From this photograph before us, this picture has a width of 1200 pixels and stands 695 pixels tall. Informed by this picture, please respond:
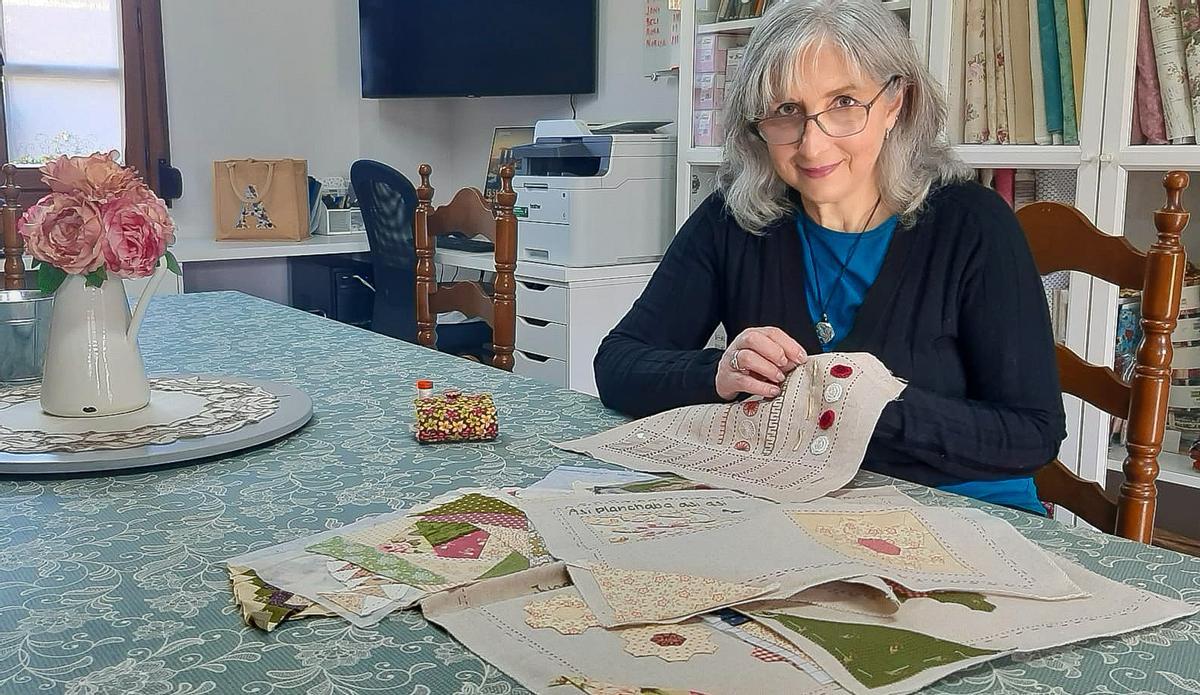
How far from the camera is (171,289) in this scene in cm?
346

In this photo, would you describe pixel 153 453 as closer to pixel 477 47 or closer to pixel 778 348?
pixel 778 348

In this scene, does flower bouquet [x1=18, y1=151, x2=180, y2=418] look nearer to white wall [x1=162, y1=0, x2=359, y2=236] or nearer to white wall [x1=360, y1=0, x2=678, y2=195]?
white wall [x1=360, y1=0, x2=678, y2=195]

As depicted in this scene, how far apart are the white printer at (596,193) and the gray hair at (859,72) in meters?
1.54

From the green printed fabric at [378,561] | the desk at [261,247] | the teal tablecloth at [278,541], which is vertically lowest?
the teal tablecloth at [278,541]

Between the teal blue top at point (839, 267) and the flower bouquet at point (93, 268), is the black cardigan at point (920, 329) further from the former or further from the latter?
the flower bouquet at point (93, 268)

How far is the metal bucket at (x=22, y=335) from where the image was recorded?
1361mm

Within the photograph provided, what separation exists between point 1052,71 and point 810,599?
1.86 meters

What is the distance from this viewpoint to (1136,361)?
1.19 m

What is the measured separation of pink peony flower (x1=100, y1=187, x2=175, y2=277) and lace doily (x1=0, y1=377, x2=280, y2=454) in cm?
16

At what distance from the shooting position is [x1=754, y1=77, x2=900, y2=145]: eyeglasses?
134 cm

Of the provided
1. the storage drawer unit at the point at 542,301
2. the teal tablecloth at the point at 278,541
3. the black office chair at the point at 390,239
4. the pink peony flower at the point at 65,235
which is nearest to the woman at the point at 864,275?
the teal tablecloth at the point at 278,541

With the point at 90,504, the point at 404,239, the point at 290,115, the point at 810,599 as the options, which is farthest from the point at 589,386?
the point at 810,599

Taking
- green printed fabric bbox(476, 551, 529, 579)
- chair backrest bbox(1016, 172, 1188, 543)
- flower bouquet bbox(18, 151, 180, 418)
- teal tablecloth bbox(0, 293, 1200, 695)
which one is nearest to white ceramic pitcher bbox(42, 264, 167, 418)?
flower bouquet bbox(18, 151, 180, 418)

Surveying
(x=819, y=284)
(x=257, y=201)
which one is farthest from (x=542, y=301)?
(x=819, y=284)
